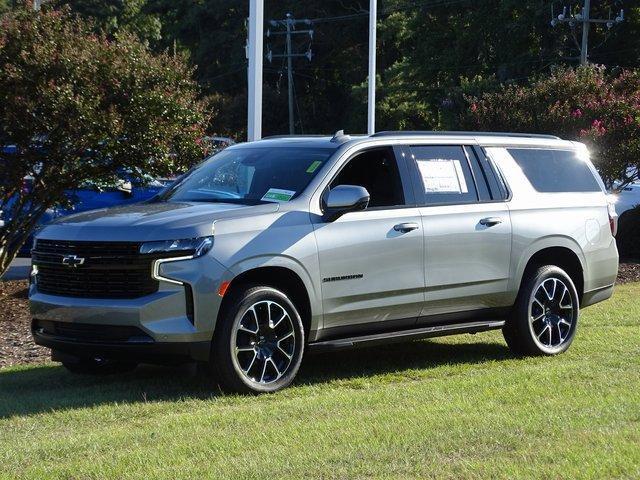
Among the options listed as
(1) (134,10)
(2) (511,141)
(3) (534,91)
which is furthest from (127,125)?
(1) (134,10)

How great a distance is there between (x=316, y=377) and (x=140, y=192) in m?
12.3

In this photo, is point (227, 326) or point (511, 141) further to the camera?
point (511, 141)

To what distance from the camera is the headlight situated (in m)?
8.14

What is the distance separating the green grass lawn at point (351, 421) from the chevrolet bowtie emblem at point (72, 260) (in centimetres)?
94

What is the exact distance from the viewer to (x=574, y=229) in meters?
10.6

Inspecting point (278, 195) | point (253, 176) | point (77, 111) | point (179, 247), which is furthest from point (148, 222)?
point (77, 111)

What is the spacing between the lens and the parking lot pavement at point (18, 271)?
17781 mm

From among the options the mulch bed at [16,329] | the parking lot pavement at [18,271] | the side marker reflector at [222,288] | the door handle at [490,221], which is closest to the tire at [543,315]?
the door handle at [490,221]

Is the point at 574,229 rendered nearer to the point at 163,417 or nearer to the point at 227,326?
the point at 227,326

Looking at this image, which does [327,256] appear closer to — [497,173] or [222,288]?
[222,288]

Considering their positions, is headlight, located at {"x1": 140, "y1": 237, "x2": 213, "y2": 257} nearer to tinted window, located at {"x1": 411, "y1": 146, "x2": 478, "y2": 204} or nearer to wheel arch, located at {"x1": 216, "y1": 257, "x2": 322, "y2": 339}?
wheel arch, located at {"x1": 216, "y1": 257, "x2": 322, "y2": 339}

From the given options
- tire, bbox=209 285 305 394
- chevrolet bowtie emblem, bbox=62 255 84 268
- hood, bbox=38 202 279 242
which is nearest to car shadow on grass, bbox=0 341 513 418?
tire, bbox=209 285 305 394

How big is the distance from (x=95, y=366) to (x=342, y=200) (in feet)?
7.96

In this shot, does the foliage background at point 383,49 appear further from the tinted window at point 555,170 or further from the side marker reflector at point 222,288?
the side marker reflector at point 222,288
